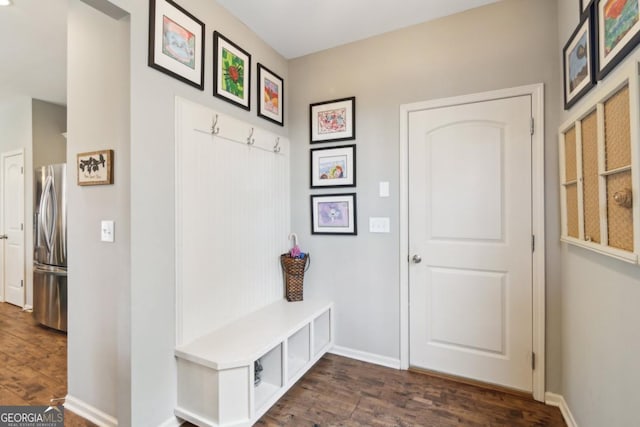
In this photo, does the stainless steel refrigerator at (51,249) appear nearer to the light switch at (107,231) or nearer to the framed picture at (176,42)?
the light switch at (107,231)

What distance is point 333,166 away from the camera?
8.09ft

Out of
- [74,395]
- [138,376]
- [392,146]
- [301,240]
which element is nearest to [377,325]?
[301,240]

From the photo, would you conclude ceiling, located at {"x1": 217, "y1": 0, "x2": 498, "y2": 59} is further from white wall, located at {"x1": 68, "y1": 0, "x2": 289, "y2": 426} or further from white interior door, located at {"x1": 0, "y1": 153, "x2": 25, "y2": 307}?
white interior door, located at {"x1": 0, "y1": 153, "x2": 25, "y2": 307}

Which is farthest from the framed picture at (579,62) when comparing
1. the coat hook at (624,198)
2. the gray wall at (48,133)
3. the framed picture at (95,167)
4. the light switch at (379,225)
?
the gray wall at (48,133)

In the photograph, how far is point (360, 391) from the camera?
1.94 metres

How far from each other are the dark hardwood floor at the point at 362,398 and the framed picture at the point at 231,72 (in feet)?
6.95

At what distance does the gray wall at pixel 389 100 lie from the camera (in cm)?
181

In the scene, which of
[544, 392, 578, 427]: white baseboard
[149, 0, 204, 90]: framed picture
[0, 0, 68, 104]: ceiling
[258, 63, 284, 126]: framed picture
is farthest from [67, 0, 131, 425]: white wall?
[544, 392, 578, 427]: white baseboard

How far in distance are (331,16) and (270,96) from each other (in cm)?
77

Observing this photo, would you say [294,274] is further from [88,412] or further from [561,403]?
[561,403]

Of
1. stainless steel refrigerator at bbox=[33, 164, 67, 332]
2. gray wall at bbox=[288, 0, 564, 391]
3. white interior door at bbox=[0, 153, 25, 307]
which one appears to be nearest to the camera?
gray wall at bbox=[288, 0, 564, 391]

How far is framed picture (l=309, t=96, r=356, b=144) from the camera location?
7.84ft

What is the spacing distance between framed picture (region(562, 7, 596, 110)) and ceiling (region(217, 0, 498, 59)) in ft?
2.30

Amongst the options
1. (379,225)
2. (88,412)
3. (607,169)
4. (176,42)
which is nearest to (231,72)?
(176,42)
